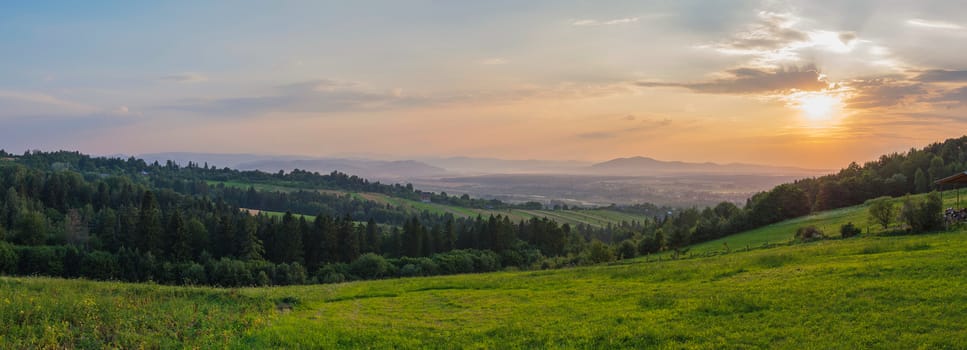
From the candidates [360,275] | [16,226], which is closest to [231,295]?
[360,275]

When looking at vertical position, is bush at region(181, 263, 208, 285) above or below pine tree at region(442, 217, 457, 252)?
below

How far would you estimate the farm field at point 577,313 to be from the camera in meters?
12.6

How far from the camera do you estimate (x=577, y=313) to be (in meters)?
16.6

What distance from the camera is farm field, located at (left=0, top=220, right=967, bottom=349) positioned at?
1256cm

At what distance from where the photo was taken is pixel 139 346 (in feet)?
43.8

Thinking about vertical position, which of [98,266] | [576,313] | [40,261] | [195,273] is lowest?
[195,273]

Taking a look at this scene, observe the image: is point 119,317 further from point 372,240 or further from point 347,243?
point 372,240

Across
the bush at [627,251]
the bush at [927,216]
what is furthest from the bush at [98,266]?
the bush at [927,216]

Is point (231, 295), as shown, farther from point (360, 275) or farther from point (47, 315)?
point (360, 275)

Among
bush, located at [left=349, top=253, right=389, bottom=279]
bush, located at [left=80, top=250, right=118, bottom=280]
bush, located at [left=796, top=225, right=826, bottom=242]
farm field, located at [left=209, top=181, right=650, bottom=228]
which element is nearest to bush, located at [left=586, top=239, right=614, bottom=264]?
bush, located at [left=796, top=225, right=826, bottom=242]

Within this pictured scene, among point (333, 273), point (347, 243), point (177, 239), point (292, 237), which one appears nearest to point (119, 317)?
point (333, 273)

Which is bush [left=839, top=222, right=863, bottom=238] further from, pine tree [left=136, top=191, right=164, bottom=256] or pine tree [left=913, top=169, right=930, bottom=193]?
pine tree [left=136, top=191, right=164, bottom=256]

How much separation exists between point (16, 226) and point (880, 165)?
144 metres

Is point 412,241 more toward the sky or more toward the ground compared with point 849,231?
more toward the ground
